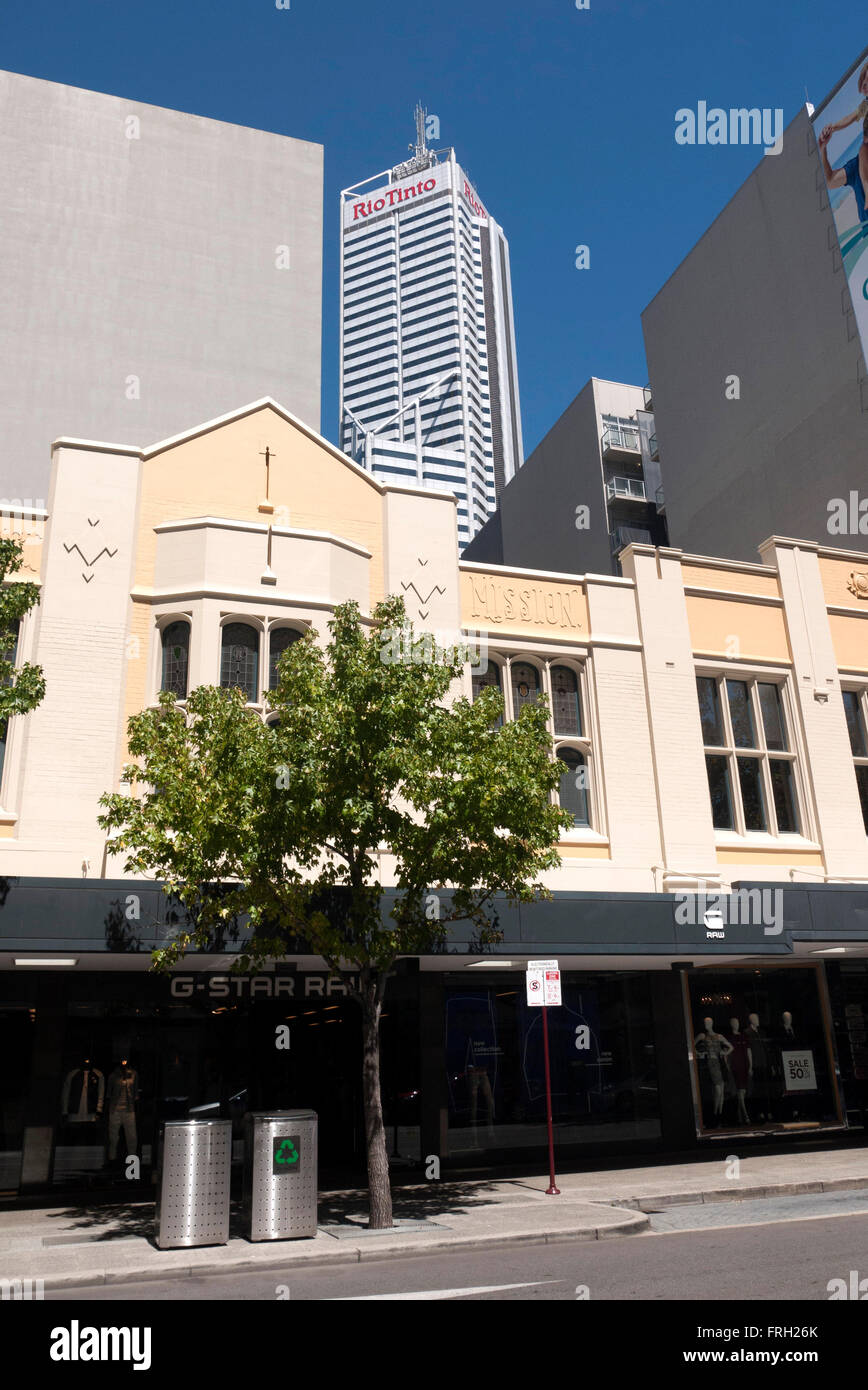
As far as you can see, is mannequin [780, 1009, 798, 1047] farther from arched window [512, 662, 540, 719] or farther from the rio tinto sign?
the rio tinto sign

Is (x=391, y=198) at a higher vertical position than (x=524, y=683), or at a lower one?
higher

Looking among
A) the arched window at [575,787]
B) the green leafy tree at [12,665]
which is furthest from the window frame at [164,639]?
the arched window at [575,787]

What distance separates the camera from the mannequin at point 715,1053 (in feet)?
59.4

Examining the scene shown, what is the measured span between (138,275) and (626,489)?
22080 millimetres

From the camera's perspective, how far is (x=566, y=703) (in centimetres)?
1898

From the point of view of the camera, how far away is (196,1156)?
36.6ft

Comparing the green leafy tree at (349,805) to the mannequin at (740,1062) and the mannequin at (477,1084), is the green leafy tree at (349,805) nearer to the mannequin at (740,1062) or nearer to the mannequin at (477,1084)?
the mannequin at (477,1084)

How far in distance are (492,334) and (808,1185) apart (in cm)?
19399

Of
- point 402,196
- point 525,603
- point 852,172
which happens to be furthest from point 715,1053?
point 402,196

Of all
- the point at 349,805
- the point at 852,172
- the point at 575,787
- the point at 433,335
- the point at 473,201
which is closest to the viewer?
the point at 349,805

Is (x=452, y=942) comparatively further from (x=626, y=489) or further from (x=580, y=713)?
(x=626, y=489)

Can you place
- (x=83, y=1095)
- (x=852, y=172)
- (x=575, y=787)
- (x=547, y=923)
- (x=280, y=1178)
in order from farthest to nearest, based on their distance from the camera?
(x=852, y=172)
(x=575, y=787)
(x=547, y=923)
(x=83, y=1095)
(x=280, y=1178)

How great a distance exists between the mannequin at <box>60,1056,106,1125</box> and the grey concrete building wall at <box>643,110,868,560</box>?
22775 mm

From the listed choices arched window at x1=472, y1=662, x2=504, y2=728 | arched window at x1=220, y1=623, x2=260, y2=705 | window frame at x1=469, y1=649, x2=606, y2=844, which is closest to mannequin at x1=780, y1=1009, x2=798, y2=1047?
window frame at x1=469, y1=649, x2=606, y2=844
